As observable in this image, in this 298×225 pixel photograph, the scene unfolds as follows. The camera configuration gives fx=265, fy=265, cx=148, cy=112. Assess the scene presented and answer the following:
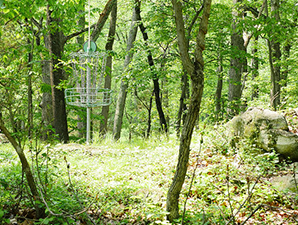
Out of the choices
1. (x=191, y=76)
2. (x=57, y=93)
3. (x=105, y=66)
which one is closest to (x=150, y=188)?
(x=191, y=76)

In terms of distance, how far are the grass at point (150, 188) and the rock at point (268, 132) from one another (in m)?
0.20

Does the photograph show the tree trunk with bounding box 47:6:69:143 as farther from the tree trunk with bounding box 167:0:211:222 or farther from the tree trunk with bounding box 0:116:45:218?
the tree trunk with bounding box 167:0:211:222

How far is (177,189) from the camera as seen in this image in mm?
2510

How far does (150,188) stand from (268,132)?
2.16m

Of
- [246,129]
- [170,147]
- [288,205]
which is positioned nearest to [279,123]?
[246,129]

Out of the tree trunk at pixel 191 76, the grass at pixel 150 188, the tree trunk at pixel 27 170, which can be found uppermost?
the tree trunk at pixel 191 76

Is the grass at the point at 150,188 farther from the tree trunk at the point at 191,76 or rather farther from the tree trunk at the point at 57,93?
the tree trunk at the point at 57,93

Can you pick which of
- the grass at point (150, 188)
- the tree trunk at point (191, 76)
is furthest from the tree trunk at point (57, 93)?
the tree trunk at point (191, 76)

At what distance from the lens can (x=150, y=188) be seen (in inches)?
142

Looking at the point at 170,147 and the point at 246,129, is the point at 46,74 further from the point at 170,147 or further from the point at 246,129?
the point at 246,129

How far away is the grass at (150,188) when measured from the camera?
103 inches

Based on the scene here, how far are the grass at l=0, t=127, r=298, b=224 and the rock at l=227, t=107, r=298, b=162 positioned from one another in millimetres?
201

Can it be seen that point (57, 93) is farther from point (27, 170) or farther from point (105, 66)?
point (27, 170)

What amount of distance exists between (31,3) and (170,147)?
3.83 metres
